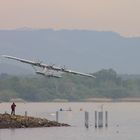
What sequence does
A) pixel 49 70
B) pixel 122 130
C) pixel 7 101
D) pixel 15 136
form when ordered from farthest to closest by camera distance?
1. pixel 7 101
2. pixel 49 70
3. pixel 122 130
4. pixel 15 136

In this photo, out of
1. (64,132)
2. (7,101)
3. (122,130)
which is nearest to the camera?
(64,132)

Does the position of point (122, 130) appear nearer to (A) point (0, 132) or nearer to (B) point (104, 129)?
(B) point (104, 129)

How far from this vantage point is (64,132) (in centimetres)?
7438

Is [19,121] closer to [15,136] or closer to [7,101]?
[15,136]

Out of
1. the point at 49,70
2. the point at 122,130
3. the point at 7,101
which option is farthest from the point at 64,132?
the point at 7,101

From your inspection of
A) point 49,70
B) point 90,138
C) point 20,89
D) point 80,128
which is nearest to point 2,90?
point 20,89

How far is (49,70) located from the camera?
97.5 meters

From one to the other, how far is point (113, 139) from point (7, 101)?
4727 inches

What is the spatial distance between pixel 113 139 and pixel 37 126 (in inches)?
384

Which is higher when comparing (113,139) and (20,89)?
(20,89)

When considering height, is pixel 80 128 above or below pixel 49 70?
below

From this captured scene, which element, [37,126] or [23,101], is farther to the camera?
[23,101]

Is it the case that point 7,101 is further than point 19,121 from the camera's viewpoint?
Yes

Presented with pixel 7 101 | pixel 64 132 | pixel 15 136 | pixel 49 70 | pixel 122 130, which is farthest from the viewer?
pixel 7 101
